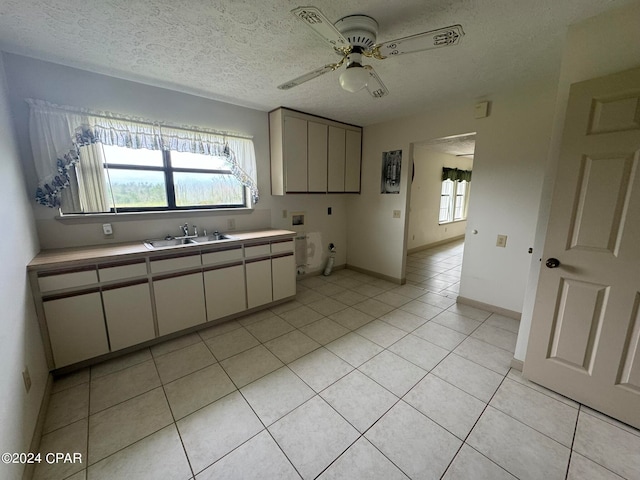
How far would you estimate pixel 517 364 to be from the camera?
6.81 feet

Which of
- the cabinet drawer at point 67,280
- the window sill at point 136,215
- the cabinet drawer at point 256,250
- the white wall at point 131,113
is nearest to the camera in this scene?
the cabinet drawer at point 67,280

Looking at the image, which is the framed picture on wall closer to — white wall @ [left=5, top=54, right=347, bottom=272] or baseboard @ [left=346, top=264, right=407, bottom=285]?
white wall @ [left=5, top=54, right=347, bottom=272]

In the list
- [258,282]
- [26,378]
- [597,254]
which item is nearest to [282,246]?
[258,282]

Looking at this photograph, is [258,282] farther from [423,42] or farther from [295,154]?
[423,42]

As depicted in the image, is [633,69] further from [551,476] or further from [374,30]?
[551,476]

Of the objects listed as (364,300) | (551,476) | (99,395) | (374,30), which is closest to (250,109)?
(374,30)

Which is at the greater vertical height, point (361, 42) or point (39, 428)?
point (361, 42)

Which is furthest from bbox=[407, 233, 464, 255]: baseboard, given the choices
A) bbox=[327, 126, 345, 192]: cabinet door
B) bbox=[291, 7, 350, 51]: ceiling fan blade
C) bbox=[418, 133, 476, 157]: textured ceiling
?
bbox=[291, 7, 350, 51]: ceiling fan blade

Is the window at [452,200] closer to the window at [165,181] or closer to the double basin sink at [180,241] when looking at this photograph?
the window at [165,181]

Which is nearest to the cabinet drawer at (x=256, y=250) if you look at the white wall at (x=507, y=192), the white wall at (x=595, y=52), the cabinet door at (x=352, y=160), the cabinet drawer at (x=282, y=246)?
the cabinet drawer at (x=282, y=246)

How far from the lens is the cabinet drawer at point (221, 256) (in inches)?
102

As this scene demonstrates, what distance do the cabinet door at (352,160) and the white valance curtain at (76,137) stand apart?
2.13 metres

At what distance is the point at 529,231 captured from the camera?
269cm

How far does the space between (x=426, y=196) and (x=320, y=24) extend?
528 cm
